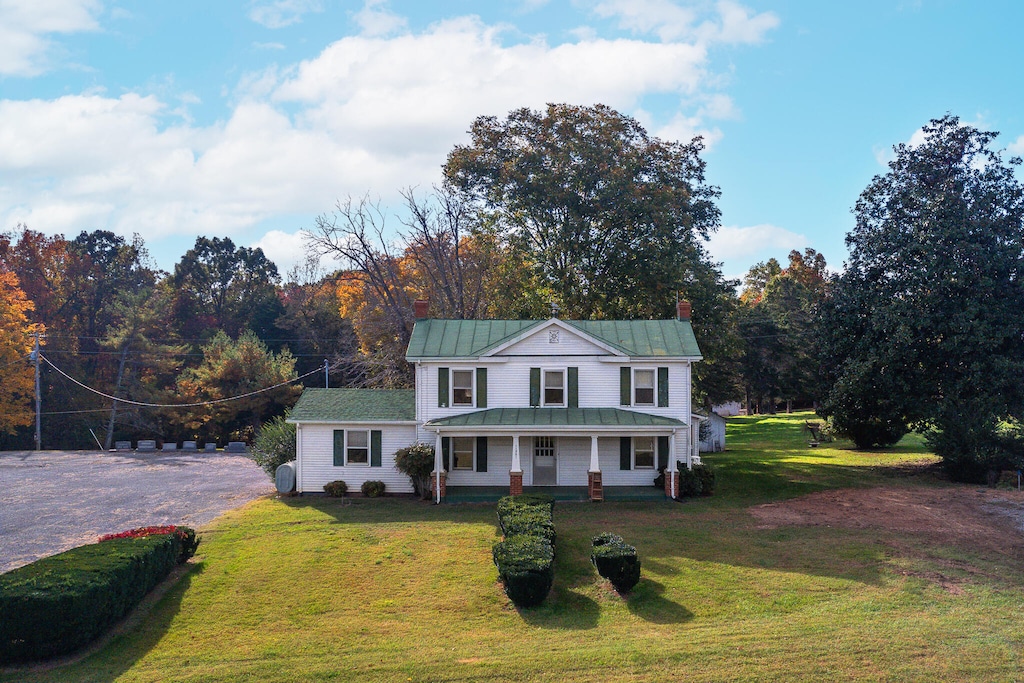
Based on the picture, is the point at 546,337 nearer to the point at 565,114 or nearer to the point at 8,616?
the point at 565,114

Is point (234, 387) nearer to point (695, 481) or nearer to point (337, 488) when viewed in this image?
point (337, 488)

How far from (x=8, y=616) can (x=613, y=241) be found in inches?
1180

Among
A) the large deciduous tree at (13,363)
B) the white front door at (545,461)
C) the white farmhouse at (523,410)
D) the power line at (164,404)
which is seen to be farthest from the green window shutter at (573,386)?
the large deciduous tree at (13,363)

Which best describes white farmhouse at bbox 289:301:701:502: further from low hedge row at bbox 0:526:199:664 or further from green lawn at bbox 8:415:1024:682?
low hedge row at bbox 0:526:199:664

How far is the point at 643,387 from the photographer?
28234mm

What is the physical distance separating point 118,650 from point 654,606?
384 inches

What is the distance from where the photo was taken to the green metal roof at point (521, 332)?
92.1 feet

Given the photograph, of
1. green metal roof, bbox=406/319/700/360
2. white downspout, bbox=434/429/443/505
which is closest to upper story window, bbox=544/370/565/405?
green metal roof, bbox=406/319/700/360

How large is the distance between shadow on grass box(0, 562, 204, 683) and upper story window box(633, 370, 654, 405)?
55.5 ft

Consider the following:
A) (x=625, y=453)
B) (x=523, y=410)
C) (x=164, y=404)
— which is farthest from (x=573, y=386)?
(x=164, y=404)

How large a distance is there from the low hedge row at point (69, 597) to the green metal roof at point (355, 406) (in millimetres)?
12087

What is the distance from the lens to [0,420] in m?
47.6

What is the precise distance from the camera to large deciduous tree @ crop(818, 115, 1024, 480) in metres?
29.8

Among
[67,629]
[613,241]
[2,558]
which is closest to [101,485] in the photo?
[2,558]
